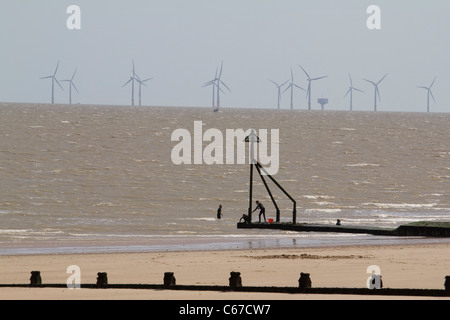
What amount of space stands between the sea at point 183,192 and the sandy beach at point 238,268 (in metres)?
4.12

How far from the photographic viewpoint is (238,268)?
31.4 meters

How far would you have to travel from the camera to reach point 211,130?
618 feet

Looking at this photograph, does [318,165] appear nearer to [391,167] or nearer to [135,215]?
[391,167]

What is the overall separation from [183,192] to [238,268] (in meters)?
48.5

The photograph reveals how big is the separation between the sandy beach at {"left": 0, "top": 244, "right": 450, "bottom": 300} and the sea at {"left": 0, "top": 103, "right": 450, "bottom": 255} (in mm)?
4122

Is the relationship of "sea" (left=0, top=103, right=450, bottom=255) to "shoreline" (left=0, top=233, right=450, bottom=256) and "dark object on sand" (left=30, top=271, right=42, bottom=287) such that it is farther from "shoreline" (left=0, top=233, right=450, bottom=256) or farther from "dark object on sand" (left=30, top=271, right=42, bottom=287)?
"dark object on sand" (left=30, top=271, right=42, bottom=287)

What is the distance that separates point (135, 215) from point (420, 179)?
138 ft
